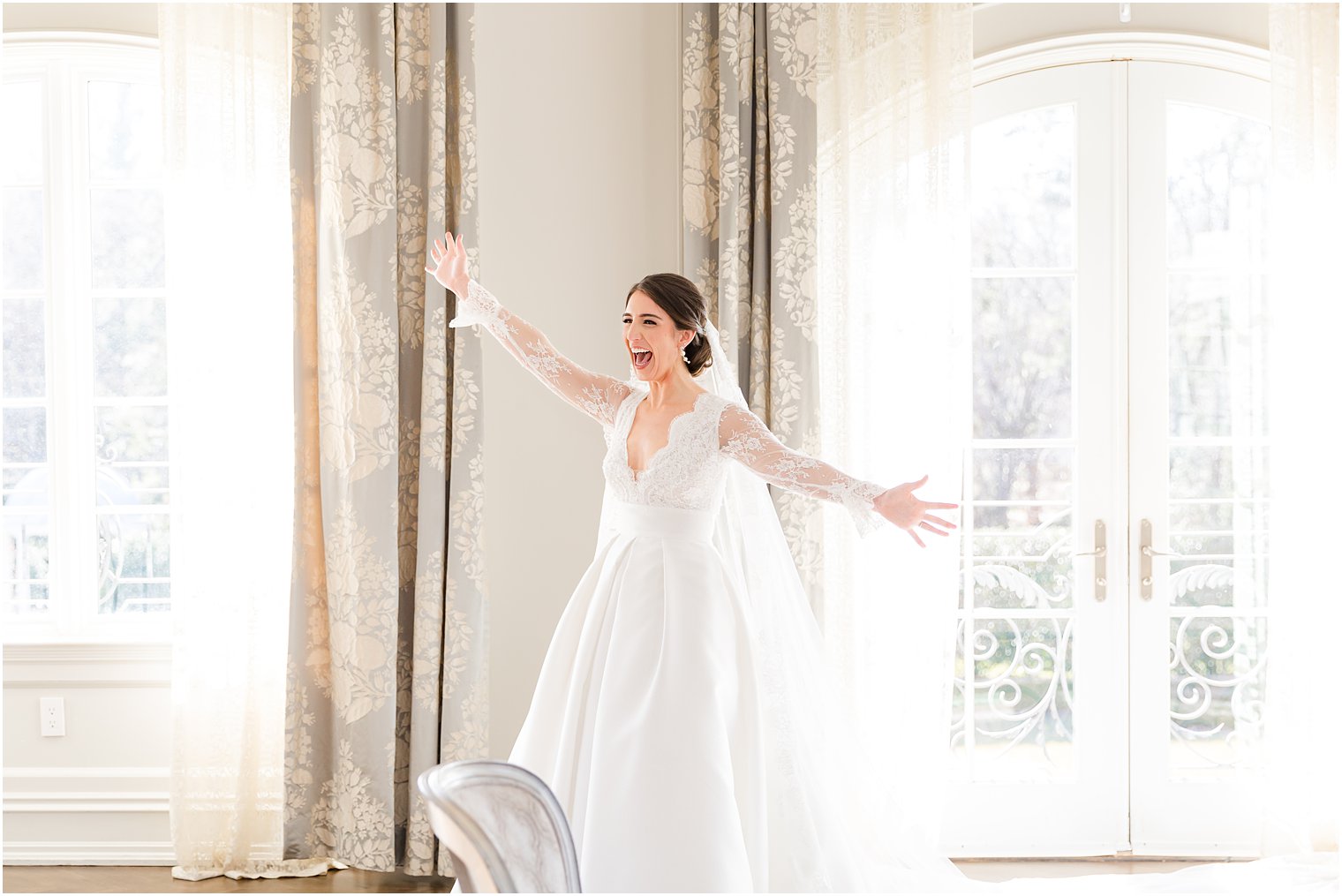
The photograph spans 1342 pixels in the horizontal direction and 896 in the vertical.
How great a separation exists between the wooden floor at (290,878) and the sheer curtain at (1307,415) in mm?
509

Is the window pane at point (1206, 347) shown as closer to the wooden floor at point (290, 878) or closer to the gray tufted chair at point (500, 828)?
the wooden floor at point (290, 878)

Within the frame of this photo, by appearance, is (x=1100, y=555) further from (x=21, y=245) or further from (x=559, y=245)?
(x=21, y=245)

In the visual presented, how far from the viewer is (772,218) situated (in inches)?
117

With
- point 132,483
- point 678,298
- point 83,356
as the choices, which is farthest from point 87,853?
point 678,298

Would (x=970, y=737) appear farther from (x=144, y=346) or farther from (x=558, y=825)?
(x=144, y=346)

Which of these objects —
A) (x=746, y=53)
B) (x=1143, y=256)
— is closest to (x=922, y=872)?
(x=1143, y=256)

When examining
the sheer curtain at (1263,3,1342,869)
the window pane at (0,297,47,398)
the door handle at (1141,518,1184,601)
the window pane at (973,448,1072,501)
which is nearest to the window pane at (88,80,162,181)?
the window pane at (0,297,47,398)

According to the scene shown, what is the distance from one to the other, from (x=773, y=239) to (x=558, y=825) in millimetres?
1992

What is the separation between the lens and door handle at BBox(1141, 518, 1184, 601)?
3143mm

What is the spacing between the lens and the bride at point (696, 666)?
200 centimetres

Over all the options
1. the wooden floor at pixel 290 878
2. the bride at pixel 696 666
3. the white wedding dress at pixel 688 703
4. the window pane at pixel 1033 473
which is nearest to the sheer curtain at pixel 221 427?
the wooden floor at pixel 290 878

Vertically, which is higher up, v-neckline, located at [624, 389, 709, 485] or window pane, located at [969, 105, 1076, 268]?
window pane, located at [969, 105, 1076, 268]

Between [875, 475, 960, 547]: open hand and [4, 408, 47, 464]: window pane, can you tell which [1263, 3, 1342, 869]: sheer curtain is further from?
[4, 408, 47, 464]: window pane

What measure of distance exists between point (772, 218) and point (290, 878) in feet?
8.19
